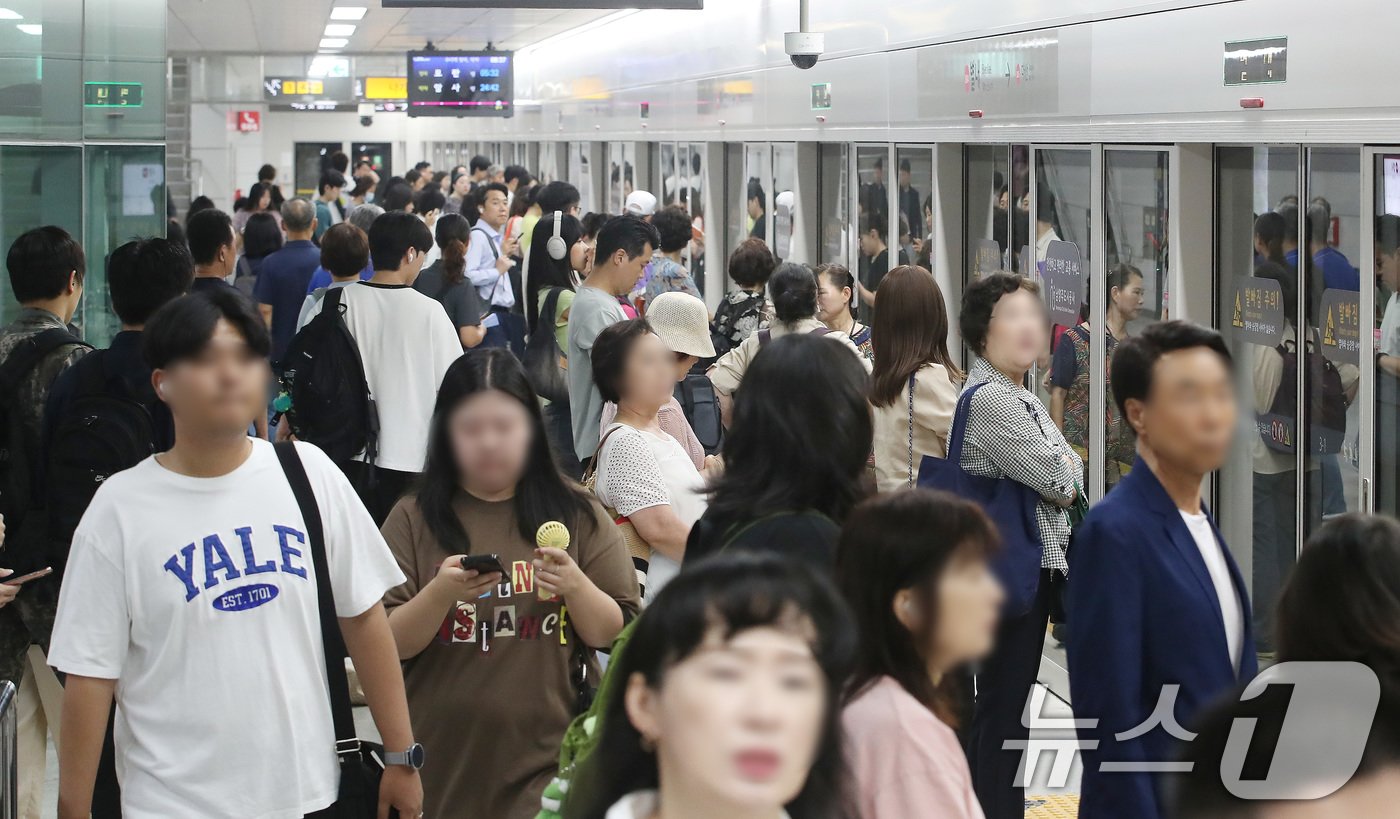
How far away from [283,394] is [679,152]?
8633 millimetres

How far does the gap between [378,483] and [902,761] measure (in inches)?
150

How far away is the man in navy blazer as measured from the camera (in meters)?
2.59

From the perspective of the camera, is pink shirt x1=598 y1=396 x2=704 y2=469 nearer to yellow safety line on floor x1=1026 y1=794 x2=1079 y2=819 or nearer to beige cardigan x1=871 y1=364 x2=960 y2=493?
beige cardigan x1=871 y1=364 x2=960 y2=493

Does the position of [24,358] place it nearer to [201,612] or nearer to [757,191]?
[201,612]

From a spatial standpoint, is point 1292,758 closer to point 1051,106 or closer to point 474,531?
point 474,531

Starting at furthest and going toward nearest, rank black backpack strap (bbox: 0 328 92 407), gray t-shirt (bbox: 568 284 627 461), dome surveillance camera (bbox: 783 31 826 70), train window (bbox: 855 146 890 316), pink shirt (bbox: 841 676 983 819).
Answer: train window (bbox: 855 146 890 316)
dome surveillance camera (bbox: 783 31 826 70)
gray t-shirt (bbox: 568 284 627 461)
black backpack strap (bbox: 0 328 92 407)
pink shirt (bbox: 841 676 983 819)

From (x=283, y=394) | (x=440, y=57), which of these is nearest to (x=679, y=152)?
(x=440, y=57)

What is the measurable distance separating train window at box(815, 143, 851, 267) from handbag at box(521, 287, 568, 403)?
3373 mm

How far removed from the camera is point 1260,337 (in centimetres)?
546

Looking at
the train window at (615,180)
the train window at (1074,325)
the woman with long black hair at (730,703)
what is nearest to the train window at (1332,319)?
the train window at (1074,325)

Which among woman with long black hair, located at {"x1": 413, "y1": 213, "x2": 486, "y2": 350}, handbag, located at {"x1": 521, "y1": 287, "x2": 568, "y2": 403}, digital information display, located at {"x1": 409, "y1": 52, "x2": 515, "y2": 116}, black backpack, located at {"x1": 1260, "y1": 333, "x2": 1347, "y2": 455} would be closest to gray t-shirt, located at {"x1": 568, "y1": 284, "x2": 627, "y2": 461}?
handbag, located at {"x1": 521, "y1": 287, "x2": 568, "y2": 403}

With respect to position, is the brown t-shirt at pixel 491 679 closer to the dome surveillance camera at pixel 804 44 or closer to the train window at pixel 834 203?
the dome surveillance camera at pixel 804 44

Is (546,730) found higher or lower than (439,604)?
lower

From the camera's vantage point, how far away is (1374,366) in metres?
4.73
